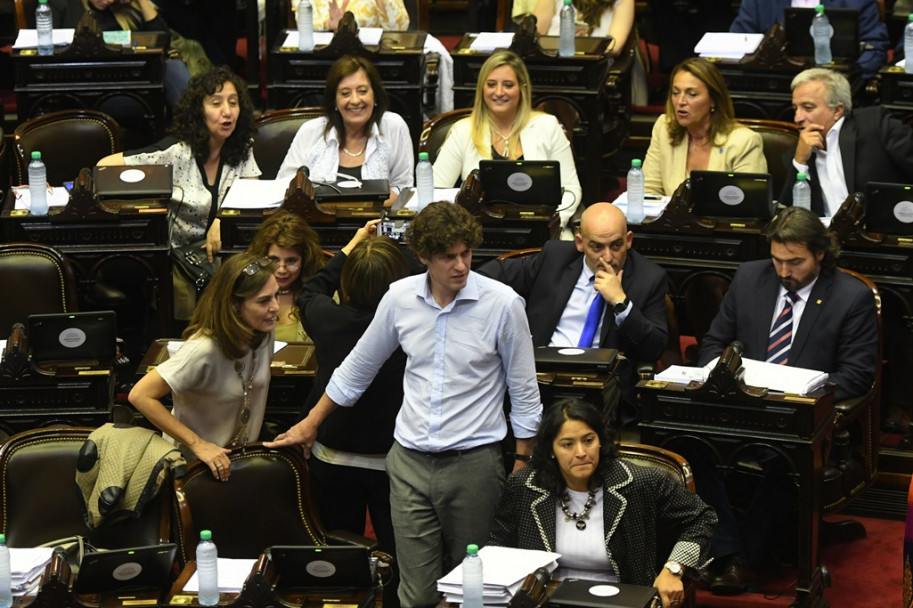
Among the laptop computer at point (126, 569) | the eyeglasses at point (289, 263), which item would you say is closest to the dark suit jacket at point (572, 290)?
the eyeglasses at point (289, 263)

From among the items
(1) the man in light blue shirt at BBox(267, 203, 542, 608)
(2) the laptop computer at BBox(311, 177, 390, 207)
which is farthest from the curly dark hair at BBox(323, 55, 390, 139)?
(1) the man in light blue shirt at BBox(267, 203, 542, 608)

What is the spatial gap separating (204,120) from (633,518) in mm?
2623

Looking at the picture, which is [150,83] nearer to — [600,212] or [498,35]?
[498,35]

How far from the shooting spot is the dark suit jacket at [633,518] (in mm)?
4395

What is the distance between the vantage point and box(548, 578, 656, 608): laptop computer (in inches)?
161

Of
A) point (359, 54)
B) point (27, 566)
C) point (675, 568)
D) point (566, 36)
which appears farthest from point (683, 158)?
point (27, 566)

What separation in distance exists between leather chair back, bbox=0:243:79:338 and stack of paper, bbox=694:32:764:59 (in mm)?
2708

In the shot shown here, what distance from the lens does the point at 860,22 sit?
7.03m

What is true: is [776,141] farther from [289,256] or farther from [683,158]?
[289,256]

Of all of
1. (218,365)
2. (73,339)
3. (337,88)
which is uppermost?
(337,88)

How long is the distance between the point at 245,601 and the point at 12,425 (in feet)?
4.15

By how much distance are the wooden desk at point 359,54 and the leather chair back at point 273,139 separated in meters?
0.45

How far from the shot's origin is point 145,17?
7.57 m

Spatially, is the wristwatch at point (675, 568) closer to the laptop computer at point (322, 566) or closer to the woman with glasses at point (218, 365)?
the laptop computer at point (322, 566)
